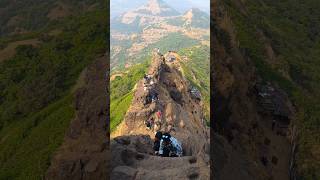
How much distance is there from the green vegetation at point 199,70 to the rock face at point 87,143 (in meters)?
40.0

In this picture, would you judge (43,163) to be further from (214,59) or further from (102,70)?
(214,59)

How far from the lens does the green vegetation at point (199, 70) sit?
74819 mm

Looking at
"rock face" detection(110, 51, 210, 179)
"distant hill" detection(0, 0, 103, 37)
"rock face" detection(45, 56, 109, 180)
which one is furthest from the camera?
"distant hill" detection(0, 0, 103, 37)

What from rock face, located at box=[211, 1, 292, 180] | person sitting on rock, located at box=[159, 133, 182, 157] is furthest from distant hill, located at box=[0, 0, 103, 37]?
rock face, located at box=[211, 1, 292, 180]

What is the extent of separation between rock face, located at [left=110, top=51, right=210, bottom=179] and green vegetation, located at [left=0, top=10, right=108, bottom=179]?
3.48 m

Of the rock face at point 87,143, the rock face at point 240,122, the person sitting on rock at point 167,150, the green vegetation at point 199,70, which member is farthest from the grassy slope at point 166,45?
the rock face at point 87,143

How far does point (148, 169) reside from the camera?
22953mm

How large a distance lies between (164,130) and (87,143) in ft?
69.0

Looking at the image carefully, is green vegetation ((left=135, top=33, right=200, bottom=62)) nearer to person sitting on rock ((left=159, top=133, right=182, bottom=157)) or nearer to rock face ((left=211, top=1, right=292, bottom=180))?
person sitting on rock ((left=159, top=133, right=182, bottom=157))

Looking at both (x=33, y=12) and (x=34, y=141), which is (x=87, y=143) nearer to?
(x=34, y=141)

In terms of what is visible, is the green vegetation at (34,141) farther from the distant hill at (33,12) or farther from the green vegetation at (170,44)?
the green vegetation at (170,44)

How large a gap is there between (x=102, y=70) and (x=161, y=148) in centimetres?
855

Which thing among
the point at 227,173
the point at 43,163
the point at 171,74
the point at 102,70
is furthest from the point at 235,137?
the point at 171,74

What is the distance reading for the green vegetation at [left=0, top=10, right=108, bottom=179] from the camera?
23.5m
